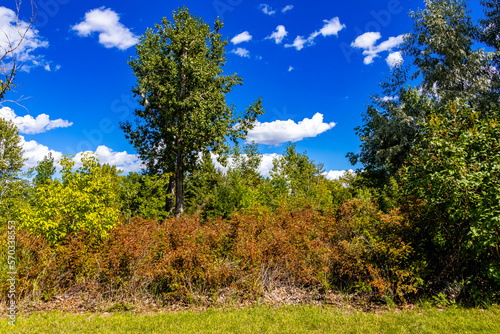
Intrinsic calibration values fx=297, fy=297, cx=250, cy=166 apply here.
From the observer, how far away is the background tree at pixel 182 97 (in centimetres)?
1666

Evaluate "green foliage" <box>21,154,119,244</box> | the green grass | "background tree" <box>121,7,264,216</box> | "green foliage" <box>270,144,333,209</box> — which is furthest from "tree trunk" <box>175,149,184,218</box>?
the green grass

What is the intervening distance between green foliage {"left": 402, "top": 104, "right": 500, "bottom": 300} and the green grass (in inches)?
43.3

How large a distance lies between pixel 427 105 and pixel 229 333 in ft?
56.3

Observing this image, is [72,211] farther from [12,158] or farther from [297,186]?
[12,158]

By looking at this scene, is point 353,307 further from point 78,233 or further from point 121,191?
point 121,191

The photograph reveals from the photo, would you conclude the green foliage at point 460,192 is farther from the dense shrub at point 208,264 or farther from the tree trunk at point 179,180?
the tree trunk at point 179,180

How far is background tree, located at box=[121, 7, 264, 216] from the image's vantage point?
1666 centimetres

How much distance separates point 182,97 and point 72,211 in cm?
1218

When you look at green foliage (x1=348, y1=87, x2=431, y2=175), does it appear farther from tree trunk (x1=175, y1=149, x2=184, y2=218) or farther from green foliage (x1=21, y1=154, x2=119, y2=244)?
green foliage (x1=21, y1=154, x2=119, y2=244)

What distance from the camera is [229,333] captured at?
183 inches

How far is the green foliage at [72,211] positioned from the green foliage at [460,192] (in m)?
6.86

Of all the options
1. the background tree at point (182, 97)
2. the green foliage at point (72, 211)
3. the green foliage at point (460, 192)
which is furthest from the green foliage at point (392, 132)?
the green foliage at point (72, 211)

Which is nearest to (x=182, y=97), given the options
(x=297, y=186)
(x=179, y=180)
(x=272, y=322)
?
(x=179, y=180)

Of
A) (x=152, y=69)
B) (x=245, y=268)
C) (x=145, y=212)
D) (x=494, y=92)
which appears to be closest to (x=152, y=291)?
(x=245, y=268)
